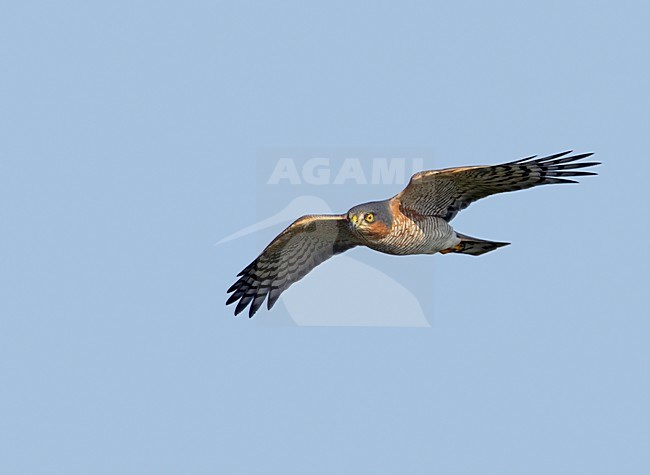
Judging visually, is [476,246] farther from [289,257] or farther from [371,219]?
[289,257]

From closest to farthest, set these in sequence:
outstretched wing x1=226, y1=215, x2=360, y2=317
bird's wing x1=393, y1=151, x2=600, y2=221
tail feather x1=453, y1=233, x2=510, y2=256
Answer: bird's wing x1=393, y1=151, x2=600, y2=221 → outstretched wing x1=226, y1=215, x2=360, y2=317 → tail feather x1=453, y1=233, x2=510, y2=256

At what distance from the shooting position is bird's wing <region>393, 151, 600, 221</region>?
37.1ft

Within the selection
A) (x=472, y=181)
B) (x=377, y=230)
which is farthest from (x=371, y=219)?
(x=472, y=181)

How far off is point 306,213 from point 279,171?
542mm

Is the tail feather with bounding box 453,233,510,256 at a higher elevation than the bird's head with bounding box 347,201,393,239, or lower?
lower

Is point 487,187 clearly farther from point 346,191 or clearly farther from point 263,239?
point 263,239

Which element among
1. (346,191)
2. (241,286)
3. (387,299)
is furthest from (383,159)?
(241,286)

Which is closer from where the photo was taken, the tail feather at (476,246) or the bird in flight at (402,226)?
the bird in flight at (402,226)

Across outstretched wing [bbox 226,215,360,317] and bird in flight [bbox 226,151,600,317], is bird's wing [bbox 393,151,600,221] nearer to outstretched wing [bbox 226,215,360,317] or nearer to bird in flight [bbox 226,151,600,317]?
bird in flight [bbox 226,151,600,317]

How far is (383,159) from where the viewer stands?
12.1 meters

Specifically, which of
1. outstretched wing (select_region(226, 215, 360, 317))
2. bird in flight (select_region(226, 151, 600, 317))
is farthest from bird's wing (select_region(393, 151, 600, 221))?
outstretched wing (select_region(226, 215, 360, 317))

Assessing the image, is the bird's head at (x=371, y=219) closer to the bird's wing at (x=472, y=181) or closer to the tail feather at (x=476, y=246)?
the bird's wing at (x=472, y=181)

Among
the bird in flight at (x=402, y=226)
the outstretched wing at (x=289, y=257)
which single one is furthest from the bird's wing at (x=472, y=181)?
the outstretched wing at (x=289, y=257)

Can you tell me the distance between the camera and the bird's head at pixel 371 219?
1145cm
